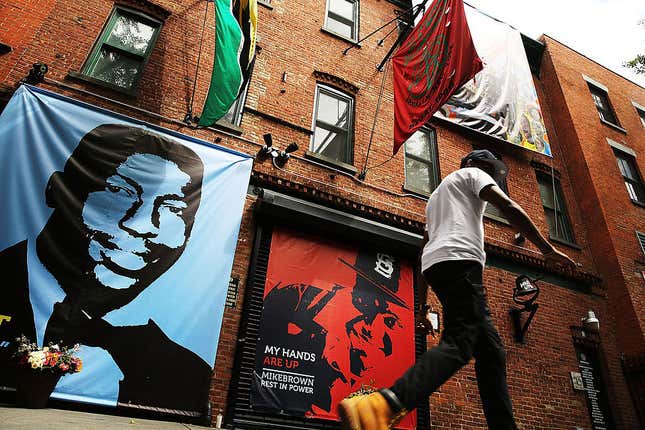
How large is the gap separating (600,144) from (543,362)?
8.32 metres

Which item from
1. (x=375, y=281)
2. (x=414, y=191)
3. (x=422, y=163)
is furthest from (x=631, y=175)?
(x=375, y=281)

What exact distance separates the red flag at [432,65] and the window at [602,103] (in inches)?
403

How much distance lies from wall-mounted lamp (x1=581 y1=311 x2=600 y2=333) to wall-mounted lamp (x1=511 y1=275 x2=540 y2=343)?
1.36m

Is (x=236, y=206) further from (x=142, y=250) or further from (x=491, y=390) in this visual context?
(x=491, y=390)

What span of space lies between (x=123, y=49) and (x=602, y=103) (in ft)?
52.7

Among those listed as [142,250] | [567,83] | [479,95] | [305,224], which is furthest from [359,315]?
[567,83]

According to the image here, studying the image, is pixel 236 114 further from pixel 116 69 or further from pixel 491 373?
pixel 491 373

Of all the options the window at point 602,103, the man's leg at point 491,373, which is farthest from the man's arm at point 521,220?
the window at point 602,103

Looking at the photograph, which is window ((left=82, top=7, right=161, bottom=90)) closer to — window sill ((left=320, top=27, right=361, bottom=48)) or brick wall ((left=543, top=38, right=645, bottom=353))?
window sill ((left=320, top=27, right=361, bottom=48))

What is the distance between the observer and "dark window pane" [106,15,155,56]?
7188 mm

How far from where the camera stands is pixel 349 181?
738 centimetres

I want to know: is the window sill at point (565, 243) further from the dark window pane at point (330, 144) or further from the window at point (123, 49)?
the window at point (123, 49)

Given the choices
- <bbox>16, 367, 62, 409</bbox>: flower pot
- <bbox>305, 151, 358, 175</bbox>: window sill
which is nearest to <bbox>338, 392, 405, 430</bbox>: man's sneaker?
<bbox>16, 367, 62, 409</bbox>: flower pot

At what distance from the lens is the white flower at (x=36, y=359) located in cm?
352
